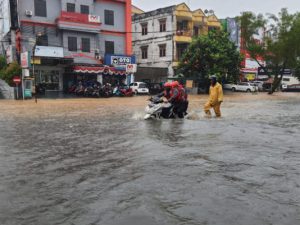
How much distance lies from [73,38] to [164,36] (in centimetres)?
1244

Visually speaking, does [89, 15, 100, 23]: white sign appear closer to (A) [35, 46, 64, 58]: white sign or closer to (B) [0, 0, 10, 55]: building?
(A) [35, 46, 64, 58]: white sign

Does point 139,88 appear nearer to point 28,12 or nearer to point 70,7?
point 70,7

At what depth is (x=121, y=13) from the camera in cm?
3719

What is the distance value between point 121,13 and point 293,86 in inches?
1062

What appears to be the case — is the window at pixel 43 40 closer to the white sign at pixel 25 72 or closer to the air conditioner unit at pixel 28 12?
the air conditioner unit at pixel 28 12

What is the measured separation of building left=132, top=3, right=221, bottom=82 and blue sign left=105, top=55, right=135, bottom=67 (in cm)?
333

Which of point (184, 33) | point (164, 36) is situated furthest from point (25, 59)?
point (184, 33)

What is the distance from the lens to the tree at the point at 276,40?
126 ft

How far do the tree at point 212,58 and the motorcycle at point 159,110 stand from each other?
2408cm

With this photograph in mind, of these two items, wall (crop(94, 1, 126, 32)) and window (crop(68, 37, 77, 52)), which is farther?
wall (crop(94, 1, 126, 32))

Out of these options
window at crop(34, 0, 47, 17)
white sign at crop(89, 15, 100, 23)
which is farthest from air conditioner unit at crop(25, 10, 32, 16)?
white sign at crop(89, 15, 100, 23)

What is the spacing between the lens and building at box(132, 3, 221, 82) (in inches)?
1633

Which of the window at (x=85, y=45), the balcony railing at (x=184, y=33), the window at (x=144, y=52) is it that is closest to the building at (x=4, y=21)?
the window at (x=85, y=45)

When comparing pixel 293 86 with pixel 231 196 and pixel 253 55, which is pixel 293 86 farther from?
pixel 231 196
